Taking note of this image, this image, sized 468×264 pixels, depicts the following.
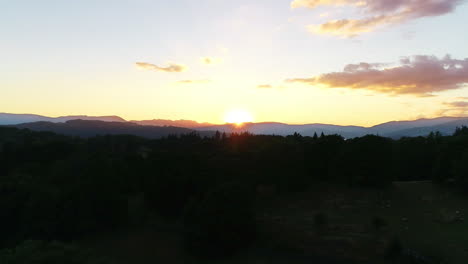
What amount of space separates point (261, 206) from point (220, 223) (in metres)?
8.29

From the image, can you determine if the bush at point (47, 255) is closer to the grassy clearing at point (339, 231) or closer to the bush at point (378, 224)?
the grassy clearing at point (339, 231)

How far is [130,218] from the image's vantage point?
113 ft

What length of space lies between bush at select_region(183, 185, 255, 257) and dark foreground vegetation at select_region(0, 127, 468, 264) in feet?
0.26

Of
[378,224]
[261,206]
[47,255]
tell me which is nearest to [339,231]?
[378,224]

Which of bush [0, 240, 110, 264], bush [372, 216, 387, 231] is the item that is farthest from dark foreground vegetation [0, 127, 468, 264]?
bush [0, 240, 110, 264]

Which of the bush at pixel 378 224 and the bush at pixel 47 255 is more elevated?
the bush at pixel 47 255

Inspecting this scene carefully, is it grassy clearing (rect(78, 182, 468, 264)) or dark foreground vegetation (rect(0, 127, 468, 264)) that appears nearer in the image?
grassy clearing (rect(78, 182, 468, 264))

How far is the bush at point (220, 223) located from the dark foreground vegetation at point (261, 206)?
0.08 m

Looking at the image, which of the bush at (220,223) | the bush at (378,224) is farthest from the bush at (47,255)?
the bush at (378,224)

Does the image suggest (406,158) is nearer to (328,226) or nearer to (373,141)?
(373,141)

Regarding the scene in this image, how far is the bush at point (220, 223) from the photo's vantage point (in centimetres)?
2725

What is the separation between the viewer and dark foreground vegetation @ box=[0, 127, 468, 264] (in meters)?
27.1

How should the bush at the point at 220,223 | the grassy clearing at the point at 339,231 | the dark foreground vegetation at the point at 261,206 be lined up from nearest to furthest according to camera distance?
the grassy clearing at the point at 339,231 < the dark foreground vegetation at the point at 261,206 < the bush at the point at 220,223

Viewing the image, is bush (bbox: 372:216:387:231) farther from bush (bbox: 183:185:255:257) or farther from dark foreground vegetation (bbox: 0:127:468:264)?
bush (bbox: 183:185:255:257)
